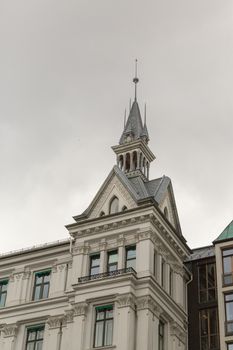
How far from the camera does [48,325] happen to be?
186 ft

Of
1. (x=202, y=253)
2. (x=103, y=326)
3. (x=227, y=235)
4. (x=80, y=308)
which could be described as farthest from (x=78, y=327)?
(x=202, y=253)

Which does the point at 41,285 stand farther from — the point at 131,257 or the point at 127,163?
the point at 127,163

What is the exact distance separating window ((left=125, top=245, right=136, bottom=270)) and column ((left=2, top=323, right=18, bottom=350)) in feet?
36.7

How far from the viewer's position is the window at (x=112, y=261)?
183 ft

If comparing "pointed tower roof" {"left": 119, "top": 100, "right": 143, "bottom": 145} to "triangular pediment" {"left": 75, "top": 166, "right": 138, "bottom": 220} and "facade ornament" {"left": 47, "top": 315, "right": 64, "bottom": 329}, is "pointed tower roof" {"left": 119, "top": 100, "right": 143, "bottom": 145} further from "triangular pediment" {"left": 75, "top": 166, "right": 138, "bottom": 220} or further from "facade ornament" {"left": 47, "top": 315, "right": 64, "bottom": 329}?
"facade ornament" {"left": 47, "top": 315, "right": 64, "bottom": 329}

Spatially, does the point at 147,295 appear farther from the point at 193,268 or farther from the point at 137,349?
the point at 193,268

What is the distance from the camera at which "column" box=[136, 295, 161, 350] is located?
50.7m

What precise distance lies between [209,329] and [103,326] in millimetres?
10523

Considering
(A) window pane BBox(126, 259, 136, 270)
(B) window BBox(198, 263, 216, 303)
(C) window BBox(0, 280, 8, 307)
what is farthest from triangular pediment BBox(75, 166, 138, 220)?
(C) window BBox(0, 280, 8, 307)

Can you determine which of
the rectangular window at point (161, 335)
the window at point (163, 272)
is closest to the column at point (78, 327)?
the rectangular window at point (161, 335)

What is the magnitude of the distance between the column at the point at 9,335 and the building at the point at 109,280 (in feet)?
0.27

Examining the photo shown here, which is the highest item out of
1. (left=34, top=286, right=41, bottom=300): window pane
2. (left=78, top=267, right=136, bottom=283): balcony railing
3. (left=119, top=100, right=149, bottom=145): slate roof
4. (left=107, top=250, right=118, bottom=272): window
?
(left=119, top=100, right=149, bottom=145): slate roof

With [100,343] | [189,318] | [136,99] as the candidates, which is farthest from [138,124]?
[100,343]

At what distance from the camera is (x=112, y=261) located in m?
56.4
